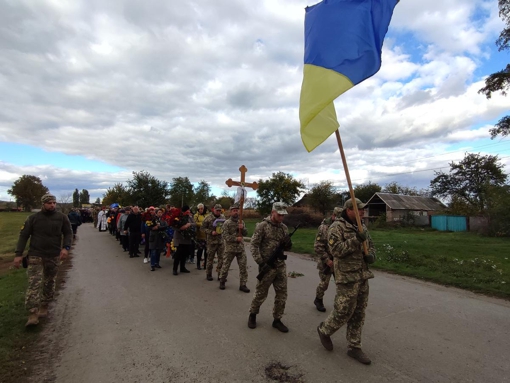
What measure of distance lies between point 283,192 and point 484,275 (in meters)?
31.1

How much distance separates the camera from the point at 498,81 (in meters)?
17.3

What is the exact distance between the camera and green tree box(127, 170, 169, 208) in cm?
2078

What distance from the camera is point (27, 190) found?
67.3m

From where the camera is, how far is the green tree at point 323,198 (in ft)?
136

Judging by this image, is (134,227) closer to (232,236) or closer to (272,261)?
(232,236)

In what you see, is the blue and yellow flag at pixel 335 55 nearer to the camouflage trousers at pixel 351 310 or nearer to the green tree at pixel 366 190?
the camouflage trousers at pixel 351 310

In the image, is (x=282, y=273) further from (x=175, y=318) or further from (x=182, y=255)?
(x=182, y=255)

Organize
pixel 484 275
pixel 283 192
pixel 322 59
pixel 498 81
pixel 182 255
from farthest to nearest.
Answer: pixel 283 192 < pixel 498 81 < pixel 182 255 < pixel 484 275 < pixel 322 59

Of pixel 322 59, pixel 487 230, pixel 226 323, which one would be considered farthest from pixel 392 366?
pixel 487 230

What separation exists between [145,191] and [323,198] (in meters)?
26.3

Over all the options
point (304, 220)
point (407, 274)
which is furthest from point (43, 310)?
point (304, 220)

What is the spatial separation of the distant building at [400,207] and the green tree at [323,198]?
483 centimetres

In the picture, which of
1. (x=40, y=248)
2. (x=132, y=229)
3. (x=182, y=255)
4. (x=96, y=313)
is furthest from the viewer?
(x=132, y=229)

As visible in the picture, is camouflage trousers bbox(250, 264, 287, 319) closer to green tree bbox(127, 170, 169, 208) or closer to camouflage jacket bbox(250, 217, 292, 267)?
camouflage jacket bbox(250, 217, 292, 267)
